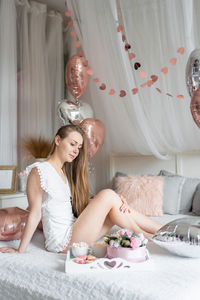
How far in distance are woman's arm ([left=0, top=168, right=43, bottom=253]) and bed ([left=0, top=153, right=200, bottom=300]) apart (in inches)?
2.5

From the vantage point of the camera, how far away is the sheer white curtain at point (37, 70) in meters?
3.56

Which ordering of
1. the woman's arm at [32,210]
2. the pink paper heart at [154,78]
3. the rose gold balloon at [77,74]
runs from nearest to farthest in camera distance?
the woman's arm at [32,210] → the pink paper heart at [154,78] → the rose gold balloon at [77,74]

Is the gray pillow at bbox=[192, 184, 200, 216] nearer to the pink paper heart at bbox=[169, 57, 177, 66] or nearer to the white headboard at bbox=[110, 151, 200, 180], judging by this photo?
the white headboard at bbox=[110, 151, 200, 180]

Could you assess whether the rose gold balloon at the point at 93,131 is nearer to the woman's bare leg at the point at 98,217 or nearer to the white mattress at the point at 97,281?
the woman's bare leg at the point at 98,217

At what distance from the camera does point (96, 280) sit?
127 cm

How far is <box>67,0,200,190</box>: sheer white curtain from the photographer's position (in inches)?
77.7

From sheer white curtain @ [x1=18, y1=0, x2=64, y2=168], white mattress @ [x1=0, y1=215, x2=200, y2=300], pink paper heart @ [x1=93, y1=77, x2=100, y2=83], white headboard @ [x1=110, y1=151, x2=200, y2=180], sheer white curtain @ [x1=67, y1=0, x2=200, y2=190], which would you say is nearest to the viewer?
white mattress @ [x1=0, y1=215, x2=200, y2=300]

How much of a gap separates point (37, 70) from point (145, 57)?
1.77 metres

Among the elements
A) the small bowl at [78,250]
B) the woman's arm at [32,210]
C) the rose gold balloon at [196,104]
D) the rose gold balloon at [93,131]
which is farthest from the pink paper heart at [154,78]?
the small bowl at [78,250]

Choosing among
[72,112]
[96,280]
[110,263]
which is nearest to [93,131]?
[72,112]

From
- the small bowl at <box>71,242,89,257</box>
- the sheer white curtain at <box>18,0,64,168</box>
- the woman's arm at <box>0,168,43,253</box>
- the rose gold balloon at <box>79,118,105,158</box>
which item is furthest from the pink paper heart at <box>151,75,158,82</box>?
the sheer white curtain at <box>18,0,64,168</box>

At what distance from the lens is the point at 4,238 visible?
2.06m

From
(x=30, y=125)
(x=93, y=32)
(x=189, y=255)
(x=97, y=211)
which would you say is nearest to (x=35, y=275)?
(x=97, y=211)

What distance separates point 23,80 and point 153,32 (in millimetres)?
1890
